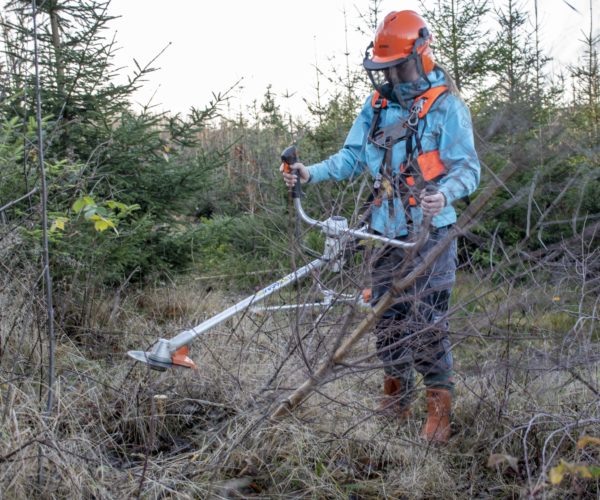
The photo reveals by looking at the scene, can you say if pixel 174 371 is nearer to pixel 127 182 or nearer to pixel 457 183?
pixel 457 183

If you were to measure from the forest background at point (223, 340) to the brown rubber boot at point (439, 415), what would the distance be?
11cm

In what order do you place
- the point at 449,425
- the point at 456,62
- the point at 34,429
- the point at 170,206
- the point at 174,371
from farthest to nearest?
the point at 456,62 < the point at 170,206 < the point at 174,371 < the point at 449,425 < the point at 34,429

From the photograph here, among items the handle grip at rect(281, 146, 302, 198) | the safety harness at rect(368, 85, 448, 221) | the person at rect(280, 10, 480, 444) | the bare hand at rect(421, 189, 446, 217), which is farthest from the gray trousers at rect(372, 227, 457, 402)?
the handle grip at rect(281, 146, 302, 198)

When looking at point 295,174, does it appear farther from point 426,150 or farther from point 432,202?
point 432,202

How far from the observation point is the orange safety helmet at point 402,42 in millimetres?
3379

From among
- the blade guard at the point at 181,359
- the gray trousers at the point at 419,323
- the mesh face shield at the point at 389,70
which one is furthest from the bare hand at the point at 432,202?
the blade guard at the point at 181,359

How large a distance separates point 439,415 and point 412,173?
1214mm

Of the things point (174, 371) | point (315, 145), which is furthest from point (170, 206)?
point (315, 145)

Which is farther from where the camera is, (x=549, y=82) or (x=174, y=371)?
(x=174, y=371)

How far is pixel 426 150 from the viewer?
318cm

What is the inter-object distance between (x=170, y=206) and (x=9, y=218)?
5.49ft

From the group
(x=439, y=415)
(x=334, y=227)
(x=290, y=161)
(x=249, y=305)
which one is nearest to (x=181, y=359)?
(x=249, y=305)

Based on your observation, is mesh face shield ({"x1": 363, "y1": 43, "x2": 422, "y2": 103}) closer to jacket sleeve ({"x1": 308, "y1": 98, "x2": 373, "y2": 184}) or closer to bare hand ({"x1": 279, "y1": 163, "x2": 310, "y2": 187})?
jacket sleeve ({"x1": 308, "y1": 98, "x2": 373, "y2": 184})

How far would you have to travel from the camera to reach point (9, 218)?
15.1ft
